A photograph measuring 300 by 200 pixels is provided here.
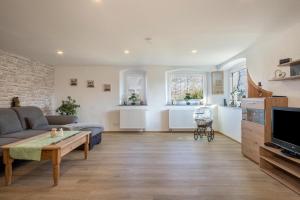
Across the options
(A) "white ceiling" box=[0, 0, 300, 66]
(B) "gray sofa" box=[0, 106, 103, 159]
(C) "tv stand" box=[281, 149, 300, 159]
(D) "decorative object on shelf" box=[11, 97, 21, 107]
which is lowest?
(C) "tv stand" box=[281, 149, 300, 159]

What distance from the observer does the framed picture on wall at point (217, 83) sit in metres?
6.93

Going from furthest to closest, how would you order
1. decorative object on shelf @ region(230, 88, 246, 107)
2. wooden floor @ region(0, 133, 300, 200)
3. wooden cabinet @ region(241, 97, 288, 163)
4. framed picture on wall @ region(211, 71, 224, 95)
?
1. framed picture on wall @ region(211, 71, 224, 95)
2. decorative object on shelf @ region(230, 88, 246, 107)
3. wooden cabinet @ region(241, 97, 288, 163)
4. wooden floor @ region(0, 133, 300, 200)

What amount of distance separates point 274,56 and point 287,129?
1.44 meters

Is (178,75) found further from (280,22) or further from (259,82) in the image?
(280,22)

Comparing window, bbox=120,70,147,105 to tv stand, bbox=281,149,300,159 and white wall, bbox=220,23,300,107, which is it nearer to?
white wall, bbox=220,23,300,107

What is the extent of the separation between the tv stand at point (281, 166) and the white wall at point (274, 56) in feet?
2.68

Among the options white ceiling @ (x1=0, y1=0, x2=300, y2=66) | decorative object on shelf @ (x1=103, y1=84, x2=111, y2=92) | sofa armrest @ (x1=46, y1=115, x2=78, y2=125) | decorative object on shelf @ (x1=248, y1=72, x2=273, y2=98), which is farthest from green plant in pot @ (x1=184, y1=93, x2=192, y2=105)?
sofa armrest @ (x1=46, y1=115, x2=78, y2=125)

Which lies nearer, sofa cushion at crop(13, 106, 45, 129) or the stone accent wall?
sofa cushion at crop(13, 106, 45, 129)

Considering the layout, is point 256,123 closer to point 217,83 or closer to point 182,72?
point 217,83

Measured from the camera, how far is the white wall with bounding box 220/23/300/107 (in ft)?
10.5

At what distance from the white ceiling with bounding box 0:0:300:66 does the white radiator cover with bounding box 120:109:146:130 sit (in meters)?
2.45

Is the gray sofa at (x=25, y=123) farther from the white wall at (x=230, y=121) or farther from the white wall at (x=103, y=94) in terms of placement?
the white wall at (x=230, y=121)

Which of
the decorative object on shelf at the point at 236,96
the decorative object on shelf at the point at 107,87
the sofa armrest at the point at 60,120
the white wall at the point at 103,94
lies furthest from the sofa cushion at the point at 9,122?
the decorative object on shelf at the point at 236,96

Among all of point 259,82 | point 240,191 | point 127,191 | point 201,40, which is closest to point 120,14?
point 201,40
